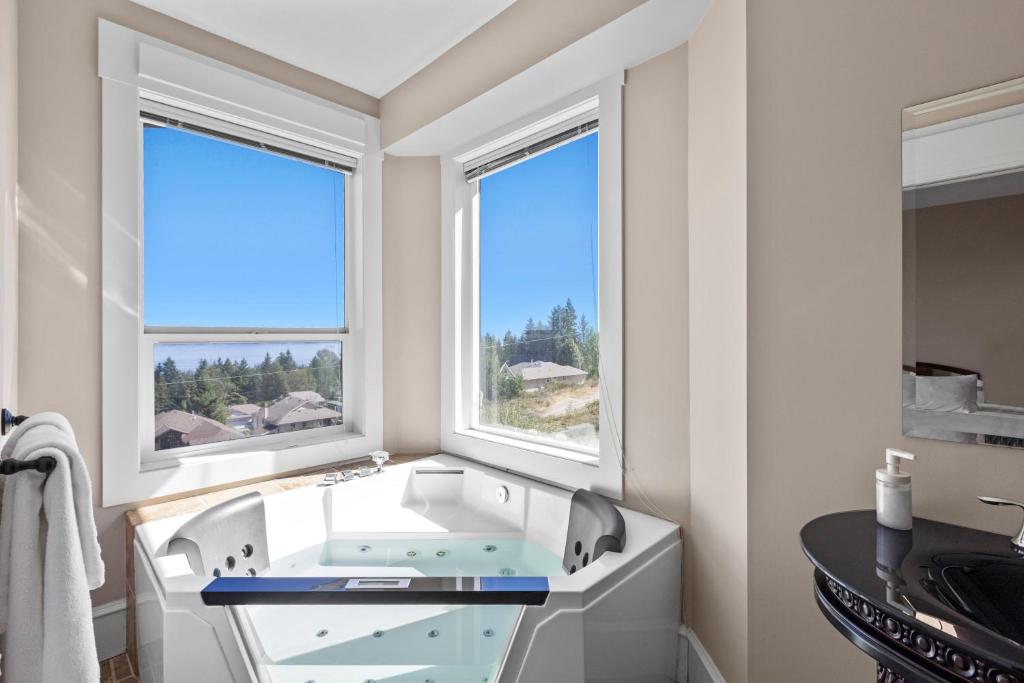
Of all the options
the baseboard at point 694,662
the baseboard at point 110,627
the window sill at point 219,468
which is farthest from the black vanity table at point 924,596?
the baseboard at point 110,627

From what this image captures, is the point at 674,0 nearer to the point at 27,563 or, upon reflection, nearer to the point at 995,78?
the point at 995,78

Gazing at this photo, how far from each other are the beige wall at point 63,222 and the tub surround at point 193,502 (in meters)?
0.14

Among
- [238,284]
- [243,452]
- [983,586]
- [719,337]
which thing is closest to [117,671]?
[243,452]

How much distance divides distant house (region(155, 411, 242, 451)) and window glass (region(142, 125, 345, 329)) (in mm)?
413

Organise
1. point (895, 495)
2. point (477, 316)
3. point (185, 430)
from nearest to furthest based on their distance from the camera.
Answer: point (895, 495) → point (185, 430) → point (477, 316)

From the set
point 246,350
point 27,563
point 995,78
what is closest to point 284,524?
point 246,350

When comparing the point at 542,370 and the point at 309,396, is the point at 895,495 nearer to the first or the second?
the point at 542,370

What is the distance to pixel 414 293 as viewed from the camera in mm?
2730

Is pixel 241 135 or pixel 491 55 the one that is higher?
pixel 491 55

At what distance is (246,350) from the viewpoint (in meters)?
2.35

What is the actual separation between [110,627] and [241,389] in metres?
1.02

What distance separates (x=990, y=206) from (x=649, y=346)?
97 centimetres

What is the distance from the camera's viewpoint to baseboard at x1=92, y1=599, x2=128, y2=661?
183 centimetres

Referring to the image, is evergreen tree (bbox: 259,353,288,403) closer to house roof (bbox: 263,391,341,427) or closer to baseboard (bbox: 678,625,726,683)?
house roof (bbox: 263,391,341,427)
